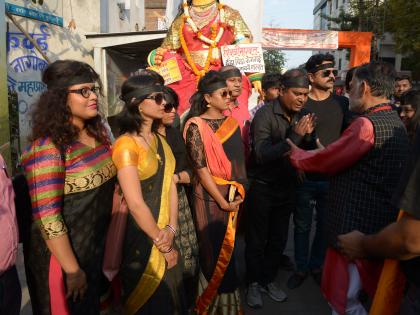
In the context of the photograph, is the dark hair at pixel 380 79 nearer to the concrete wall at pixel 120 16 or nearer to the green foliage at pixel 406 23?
the concrete wall at pixel 120 16

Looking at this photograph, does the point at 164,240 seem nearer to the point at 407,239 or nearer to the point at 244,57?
the point at 407,239

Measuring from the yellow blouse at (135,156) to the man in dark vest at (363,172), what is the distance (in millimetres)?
923

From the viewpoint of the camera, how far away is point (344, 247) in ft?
5.48

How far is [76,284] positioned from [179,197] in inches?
35.2

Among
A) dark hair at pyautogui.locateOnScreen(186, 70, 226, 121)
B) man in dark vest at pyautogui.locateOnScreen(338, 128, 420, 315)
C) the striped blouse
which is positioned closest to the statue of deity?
dark hair at pyautogui.locateOnScreen(186, 70, 226, 121)

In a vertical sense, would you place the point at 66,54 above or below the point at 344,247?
above

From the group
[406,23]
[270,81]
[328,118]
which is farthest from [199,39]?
[406,23]

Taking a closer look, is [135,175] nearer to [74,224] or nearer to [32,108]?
[74,224]

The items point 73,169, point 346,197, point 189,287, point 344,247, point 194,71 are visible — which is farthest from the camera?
point 194,71

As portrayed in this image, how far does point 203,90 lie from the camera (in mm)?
2680

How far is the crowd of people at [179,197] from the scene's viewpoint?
1688 millimetres

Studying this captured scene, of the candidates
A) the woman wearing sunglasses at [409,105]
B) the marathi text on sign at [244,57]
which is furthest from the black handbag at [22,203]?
the woman wearing sunglasses at [409,105]

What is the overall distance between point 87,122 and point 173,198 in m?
0.66

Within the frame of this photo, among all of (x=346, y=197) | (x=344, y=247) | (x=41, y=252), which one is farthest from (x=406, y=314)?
(x=41, y=252)
